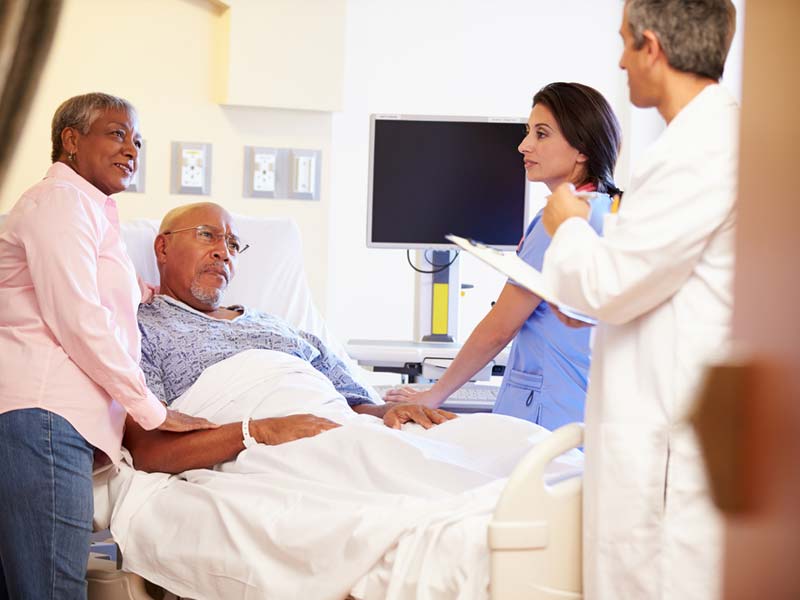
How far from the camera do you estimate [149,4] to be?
Answer: 11.8 feet

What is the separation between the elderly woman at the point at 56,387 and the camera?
6.22 ft

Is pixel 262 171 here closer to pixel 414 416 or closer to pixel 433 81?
pixel 433 81

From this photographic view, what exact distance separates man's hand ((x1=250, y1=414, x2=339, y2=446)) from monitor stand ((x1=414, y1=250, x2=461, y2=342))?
1570mm

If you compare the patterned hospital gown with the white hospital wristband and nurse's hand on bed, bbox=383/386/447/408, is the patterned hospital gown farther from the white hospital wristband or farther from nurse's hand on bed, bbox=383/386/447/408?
the white hospital wristband

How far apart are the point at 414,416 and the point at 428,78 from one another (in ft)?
7.88

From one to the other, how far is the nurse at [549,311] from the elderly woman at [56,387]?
766mm

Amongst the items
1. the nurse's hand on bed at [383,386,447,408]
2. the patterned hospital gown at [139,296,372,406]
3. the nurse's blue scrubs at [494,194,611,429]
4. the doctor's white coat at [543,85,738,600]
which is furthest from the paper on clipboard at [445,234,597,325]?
the patterned hospital gown at [139,296,372,406]

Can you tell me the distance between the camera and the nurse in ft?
7.32

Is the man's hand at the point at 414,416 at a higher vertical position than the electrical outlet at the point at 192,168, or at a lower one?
lower

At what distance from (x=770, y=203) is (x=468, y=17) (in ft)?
13.6

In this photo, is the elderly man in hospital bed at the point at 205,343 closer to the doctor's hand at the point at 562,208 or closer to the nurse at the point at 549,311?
the nurse at the point at 549,311

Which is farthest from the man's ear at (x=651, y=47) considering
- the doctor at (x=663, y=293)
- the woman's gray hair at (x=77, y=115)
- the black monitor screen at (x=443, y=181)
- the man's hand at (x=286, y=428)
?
the black monitor screen at (x=443, y=181)

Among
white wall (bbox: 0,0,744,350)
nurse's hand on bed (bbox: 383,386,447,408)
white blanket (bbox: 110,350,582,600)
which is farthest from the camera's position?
white wall (bbox: 0,0,744,350)

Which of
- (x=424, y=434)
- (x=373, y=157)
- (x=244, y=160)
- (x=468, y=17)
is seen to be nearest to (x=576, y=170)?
(x=424, y=434)
